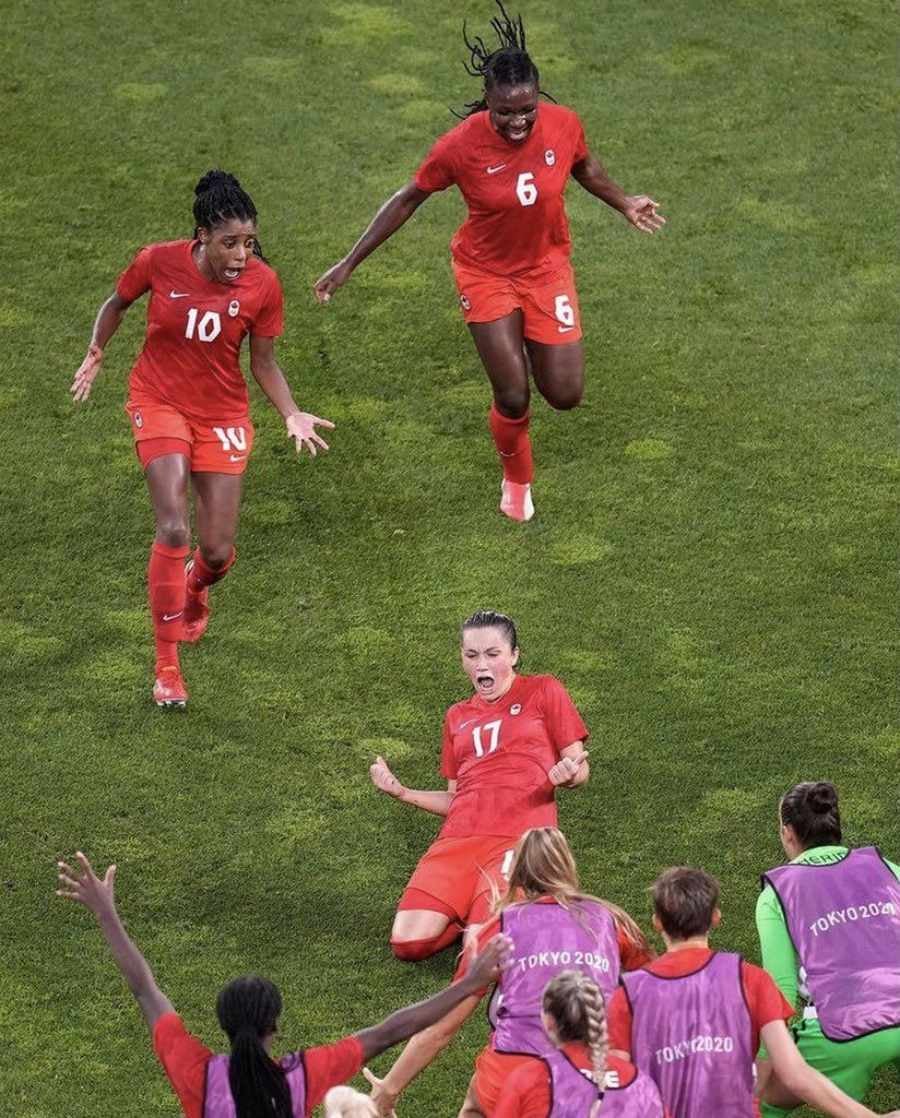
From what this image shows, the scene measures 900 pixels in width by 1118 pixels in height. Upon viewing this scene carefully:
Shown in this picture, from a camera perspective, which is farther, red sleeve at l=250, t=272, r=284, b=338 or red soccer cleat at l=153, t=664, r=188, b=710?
red soccer cleat at l=153, t=664, r=188, b=710

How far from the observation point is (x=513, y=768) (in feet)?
26.9

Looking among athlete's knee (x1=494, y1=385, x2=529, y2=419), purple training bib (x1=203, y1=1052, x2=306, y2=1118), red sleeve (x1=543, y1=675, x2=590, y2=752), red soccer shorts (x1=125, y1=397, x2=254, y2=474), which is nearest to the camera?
purple training bib (x1=203, y1=1052, x2=306, y2=1118)

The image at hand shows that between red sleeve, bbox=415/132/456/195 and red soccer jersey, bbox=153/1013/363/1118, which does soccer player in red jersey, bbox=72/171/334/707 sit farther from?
red soccer jersey, bbox=153/1013/363/1118

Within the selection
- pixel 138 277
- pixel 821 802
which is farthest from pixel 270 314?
pixel 821 802

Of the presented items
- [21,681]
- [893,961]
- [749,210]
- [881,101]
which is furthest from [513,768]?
[881,101]

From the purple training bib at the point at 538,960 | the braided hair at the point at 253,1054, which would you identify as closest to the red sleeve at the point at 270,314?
the purple training bib at the point at 538,960

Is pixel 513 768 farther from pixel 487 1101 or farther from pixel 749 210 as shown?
pixel 749 210

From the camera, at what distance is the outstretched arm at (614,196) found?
10.1 m

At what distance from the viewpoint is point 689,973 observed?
6.21 metres

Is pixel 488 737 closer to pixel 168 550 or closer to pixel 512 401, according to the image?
pixel 168 550

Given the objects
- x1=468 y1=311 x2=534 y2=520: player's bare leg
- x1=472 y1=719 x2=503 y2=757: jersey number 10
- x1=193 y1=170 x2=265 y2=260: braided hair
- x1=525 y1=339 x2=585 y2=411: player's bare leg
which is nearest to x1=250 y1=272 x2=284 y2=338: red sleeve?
x1=193 y1=170 x2=265 y2=260: braided hair

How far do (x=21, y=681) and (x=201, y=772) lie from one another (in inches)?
44.5

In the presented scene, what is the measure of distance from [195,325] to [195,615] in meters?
1.58

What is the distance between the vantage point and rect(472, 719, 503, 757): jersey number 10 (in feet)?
27.2
